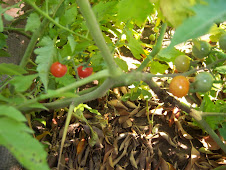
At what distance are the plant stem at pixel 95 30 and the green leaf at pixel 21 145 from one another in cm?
31

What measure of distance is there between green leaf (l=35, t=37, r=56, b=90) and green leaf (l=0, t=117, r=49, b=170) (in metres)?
0.27

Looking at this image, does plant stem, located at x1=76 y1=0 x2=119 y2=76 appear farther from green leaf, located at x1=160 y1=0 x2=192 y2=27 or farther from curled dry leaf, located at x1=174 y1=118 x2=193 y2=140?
curled dry leaf, located at x1=174 y1=118 x2=193 y2=140

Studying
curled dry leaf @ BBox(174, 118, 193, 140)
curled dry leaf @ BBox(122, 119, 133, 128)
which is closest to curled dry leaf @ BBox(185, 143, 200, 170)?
curled dry leaf @ BBox(174, 118, 193, 140)

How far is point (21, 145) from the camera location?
1.45 feet

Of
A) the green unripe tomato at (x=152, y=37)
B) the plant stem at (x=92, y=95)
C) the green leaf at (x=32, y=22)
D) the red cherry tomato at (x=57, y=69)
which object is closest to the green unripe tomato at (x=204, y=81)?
the plant stem at (x=92, y=95)

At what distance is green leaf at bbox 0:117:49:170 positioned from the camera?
17.0 inches

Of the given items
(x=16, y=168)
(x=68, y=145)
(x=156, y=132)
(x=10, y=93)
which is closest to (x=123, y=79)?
(x=10, y=93)

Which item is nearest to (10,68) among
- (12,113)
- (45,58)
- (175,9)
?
(45,58)

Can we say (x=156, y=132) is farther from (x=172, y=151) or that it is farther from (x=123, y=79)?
(x=123, y=79)

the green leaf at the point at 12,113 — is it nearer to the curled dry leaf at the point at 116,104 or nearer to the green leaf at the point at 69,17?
the green leaf at the point at 69,17

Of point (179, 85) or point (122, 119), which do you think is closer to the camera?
point (179, 85)

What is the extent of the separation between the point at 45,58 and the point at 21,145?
0.39 meters

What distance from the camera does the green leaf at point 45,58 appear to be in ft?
2.39

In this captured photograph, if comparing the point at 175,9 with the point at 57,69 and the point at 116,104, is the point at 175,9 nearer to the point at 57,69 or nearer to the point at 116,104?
the point at 57,69
